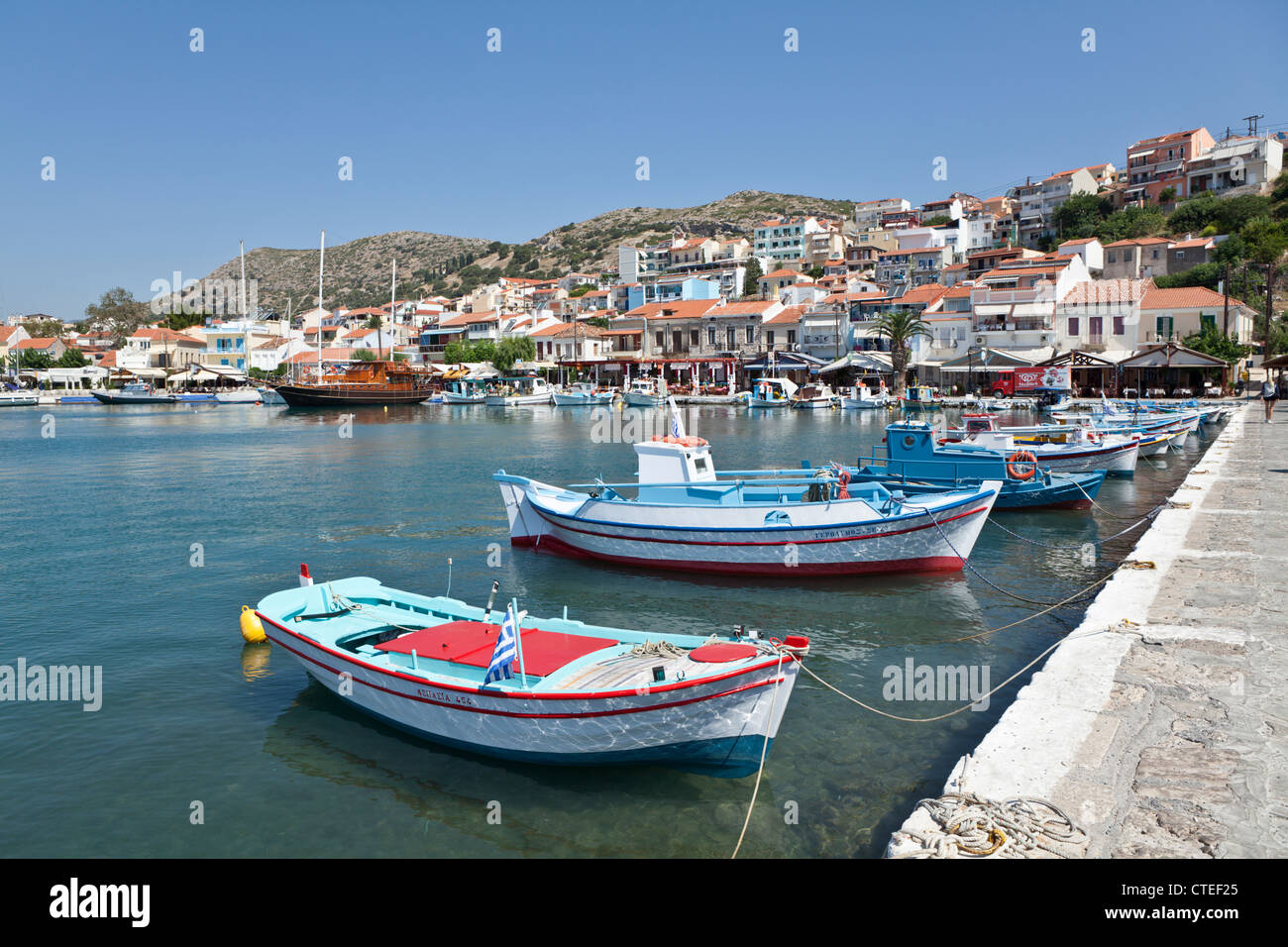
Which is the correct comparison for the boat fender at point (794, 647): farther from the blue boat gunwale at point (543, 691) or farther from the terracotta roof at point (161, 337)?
the terracotta roof at point (161, 337)

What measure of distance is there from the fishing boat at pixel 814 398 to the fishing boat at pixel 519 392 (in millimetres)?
26066

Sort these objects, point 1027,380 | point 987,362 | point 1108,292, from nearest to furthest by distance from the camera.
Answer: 1. point 1027,380
2. point 987,362
3. point 1108,292

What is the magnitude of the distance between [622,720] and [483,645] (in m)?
2.33

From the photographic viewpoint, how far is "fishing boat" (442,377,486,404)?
85.6m

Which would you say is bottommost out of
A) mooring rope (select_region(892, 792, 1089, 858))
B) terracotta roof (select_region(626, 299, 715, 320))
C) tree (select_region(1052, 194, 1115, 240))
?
mooring rope (select_region(892, 792, 1089, 858))

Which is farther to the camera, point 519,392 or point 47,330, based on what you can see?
point 47,330

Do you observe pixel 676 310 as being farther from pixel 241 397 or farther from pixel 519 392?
pixel 241 397

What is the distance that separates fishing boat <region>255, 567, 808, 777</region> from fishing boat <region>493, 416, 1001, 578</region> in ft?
21.8

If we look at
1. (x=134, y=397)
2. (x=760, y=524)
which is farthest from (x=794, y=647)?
(x=134, y=397)

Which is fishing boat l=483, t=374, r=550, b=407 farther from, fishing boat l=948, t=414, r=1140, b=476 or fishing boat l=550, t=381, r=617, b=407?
fishing boat l=948, t=414, r=1140, b=476

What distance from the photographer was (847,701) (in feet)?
32.6

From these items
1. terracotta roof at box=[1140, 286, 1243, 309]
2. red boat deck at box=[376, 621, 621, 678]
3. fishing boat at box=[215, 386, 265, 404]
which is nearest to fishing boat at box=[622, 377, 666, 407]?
terracotta roof at box=[1140, 286, 1243, 309]

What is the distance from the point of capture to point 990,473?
73.6ft

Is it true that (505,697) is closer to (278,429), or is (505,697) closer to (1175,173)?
(278,429)
